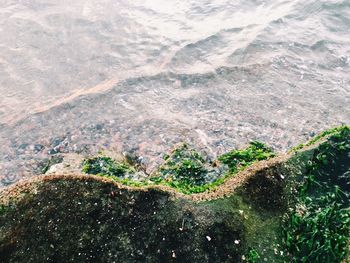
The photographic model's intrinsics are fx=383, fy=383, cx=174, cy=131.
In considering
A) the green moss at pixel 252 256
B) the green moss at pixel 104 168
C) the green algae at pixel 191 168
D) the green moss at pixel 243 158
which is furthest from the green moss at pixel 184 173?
the green moss at pixel 252 256

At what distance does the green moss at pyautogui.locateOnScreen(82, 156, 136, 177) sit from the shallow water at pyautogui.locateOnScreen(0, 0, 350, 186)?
3.02 m

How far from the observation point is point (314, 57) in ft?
51.0

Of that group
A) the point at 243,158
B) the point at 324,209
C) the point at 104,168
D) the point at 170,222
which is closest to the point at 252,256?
the point at 170,222

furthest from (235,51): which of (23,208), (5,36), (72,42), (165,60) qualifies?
(23,208)

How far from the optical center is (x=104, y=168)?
311 inches

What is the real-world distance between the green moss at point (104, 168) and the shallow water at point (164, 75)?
9.90 feet

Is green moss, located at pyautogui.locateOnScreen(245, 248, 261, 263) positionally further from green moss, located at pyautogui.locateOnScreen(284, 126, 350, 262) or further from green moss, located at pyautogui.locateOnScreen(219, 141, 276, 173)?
green moss, located at pyautogui.locateOnScreen(219, 141, 276, 173)

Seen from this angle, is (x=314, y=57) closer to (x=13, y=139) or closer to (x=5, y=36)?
(x=13, y=139)

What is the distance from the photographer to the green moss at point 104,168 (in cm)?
781

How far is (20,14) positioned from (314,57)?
45.1ft

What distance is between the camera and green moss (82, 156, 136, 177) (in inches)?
307

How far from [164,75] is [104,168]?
780cm

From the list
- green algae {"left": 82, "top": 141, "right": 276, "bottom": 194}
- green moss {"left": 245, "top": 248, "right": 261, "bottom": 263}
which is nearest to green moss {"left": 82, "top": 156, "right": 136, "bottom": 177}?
green algae {"left": 82, "top": 141, "right": 276, "bottom": 194}

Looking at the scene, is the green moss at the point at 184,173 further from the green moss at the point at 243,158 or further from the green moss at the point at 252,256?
the green moss at the point at 252,256
